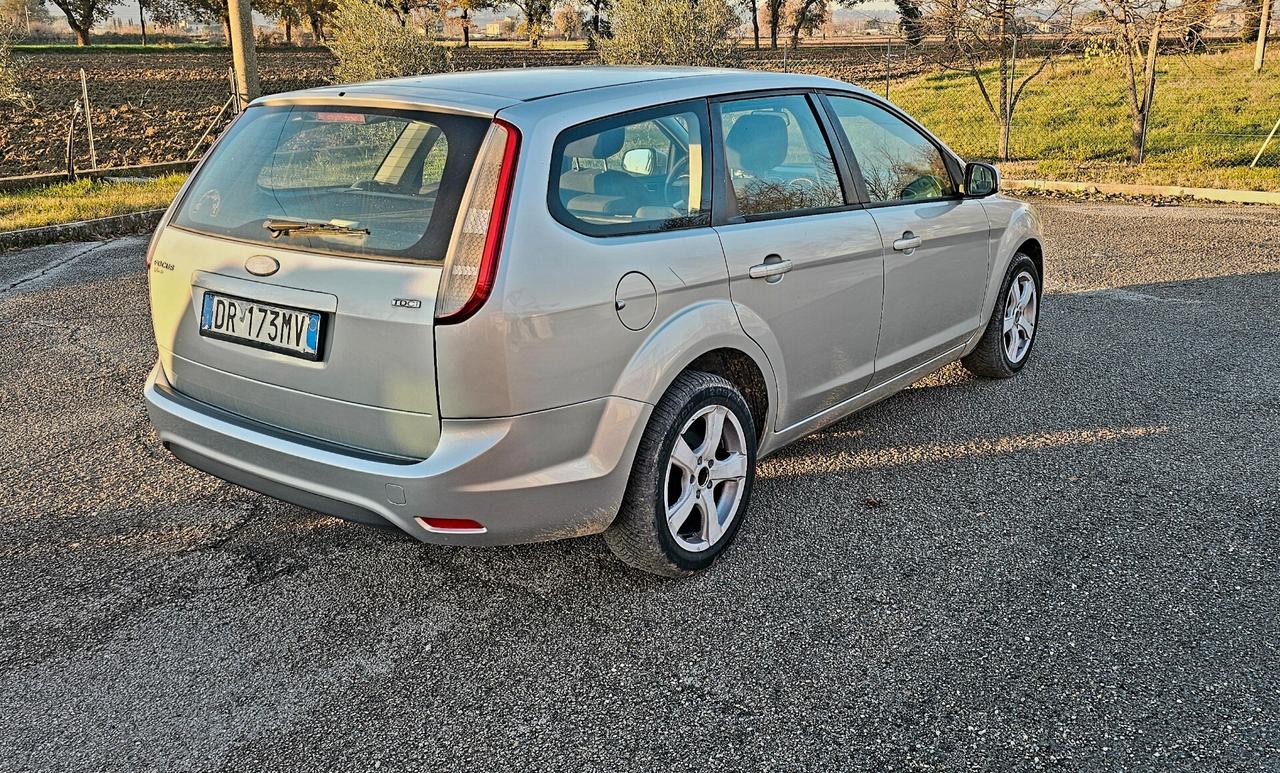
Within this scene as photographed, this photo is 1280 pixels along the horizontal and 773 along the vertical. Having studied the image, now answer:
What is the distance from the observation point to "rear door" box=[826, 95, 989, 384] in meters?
4.36

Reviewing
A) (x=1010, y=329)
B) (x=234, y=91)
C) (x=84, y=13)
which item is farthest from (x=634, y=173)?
(x=84, y=13)

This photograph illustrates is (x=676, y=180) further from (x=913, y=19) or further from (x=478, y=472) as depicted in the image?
(x=913, y=19)

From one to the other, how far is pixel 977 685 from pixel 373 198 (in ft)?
7.45

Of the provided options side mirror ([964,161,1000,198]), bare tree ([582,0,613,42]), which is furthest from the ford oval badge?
bare tree ([582,0,613,42])

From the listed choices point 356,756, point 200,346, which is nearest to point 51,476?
point 200,346

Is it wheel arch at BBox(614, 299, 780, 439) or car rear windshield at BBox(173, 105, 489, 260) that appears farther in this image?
wheel arch at BBox(614, 299, 780, 439)

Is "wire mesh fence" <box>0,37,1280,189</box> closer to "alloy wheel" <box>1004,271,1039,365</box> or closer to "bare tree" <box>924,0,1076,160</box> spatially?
"bare tree" <box>924,0,1076,160</box>

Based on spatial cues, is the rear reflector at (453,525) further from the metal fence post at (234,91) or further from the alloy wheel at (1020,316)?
the metal fence post at (234,91)

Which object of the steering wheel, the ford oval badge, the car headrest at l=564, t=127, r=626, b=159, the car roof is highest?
the car roof

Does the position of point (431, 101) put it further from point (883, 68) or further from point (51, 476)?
point (883, 68)

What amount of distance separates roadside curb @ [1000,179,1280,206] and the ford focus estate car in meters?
10.2

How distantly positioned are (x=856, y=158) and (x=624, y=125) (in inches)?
52.9

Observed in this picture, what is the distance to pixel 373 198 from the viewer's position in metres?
3.13

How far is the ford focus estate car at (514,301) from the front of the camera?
9.50 ft
